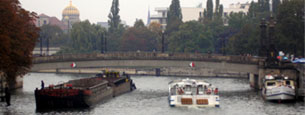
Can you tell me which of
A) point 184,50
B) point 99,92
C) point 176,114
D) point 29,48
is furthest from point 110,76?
point 184,50

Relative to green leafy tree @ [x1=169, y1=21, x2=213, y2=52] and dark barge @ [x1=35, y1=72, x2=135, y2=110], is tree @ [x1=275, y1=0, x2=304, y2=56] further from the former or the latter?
Result: green leafy tree @ [x1=169, y1=21, x2=213, y2=52]

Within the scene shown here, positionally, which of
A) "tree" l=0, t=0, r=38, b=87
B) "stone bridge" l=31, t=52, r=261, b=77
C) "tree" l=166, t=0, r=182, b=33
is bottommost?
"stone bridge" l=31, t=52, r=261, b=77

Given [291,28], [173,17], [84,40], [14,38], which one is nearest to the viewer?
[14,38]

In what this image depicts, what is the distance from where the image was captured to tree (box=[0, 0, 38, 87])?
6957 cm

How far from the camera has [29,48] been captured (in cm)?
8100

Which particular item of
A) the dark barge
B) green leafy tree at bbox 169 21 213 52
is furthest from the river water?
green leafy tree at bbox 169 21 213 52

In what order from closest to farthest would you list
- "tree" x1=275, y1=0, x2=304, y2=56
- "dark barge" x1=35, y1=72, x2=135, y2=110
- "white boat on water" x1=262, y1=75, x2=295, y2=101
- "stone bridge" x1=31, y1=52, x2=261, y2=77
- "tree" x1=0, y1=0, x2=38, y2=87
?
1. "tree" x1=0, y1=0, x2=38, y2=87
2. "dark barge" x1=35, y1=72, x2=135, y2=110
3. "white boat on water" x1=262, y1=75, x2=295, y2=101
4. "stone bridge" x1=31, y1=52, x2=261, y2=77
5. "tree" x1=275, y1=0, x2=304, y2=56

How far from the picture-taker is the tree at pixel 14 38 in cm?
6957

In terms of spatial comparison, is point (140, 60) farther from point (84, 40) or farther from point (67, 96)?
point (84, 40)

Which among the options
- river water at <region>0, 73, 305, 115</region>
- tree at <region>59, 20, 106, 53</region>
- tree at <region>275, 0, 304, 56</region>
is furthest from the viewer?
tree at <region>59, 20, 106, 53</region>

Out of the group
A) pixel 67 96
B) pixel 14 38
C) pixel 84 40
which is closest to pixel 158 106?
pixel 67 96

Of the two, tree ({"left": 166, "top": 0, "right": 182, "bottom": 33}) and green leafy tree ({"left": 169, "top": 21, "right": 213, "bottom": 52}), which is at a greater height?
tree ({"left": 166, "top": 0, "right": 182, "bottom": 33})

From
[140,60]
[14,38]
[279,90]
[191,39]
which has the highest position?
[191,39]

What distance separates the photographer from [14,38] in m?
75.2
